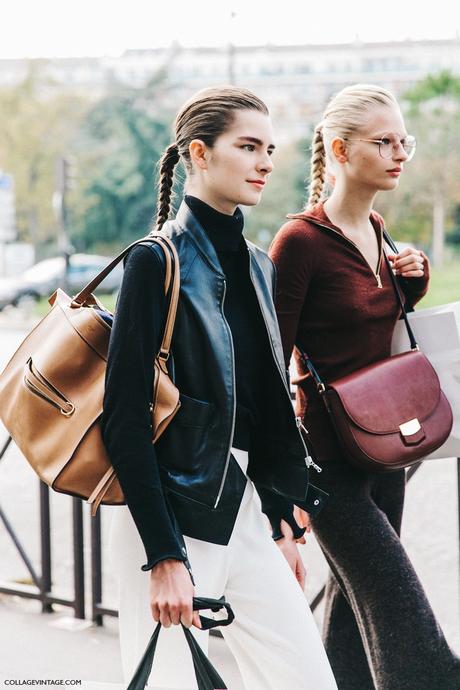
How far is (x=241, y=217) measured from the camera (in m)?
2.09

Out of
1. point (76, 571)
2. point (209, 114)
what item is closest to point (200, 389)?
point (209, 114)

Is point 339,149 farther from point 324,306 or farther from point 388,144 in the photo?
point 324,306

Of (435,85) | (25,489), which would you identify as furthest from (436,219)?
(25,489)

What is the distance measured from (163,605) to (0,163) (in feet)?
123

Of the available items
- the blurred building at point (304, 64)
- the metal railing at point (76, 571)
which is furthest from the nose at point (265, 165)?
the blurred building at point (304, 64)

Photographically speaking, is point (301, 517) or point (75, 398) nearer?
point (75, 398)

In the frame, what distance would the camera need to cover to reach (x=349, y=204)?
2633 mm

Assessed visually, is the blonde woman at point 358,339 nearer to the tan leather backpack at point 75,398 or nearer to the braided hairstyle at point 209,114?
the braided hairstyle at point 209,114

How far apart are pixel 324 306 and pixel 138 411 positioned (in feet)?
2.80

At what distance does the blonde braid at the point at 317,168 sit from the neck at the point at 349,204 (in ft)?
0.50

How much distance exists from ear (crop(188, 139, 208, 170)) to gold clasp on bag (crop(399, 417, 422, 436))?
0.95 metres

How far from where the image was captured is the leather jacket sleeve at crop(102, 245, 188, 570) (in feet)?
5.84

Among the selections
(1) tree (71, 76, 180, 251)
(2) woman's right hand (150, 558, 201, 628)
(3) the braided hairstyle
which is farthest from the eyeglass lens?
(1) tree (71, 76, 180, 251)

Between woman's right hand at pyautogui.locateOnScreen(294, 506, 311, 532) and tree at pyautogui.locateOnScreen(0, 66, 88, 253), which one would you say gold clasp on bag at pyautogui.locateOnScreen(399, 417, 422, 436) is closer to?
woman's right hand at pyautogui.locateOnScreen(294, 506, 311, 532)
